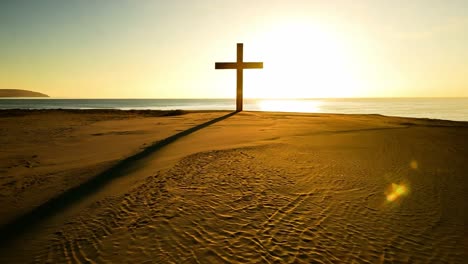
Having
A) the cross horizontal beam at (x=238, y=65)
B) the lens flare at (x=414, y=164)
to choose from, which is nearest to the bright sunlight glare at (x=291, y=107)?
the cross horizontal beam at (x=238, y=65)

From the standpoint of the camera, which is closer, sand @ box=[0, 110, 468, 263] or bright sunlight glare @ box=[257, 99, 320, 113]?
sand @ box=[0, 110, 468, 263]

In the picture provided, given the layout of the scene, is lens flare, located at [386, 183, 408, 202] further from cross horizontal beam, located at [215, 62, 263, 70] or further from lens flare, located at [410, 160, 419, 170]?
cross horizontal beam, located at [215, 62, 263, 70]

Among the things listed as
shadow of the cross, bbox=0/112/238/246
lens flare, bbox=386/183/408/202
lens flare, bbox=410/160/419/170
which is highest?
lens flare, bbox=410/160/419/170

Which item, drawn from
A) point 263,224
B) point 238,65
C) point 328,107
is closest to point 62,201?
point 263,224

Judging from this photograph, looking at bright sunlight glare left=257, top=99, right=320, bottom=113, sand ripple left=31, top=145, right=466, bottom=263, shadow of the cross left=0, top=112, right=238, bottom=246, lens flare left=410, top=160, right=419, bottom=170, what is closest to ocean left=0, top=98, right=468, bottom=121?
bright sunlight glare left=257, top=99, right=320, bottom=113

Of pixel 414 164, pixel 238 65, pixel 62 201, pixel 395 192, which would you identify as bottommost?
pixel 62 201

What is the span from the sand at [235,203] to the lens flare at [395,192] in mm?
21

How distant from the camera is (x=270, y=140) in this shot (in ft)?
30.2

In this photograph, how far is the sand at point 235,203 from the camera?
10.4 ft

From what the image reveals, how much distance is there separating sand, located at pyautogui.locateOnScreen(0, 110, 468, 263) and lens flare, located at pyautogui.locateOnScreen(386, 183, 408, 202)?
2cm

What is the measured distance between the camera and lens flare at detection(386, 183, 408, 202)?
460 cm

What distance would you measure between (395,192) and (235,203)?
124 inches

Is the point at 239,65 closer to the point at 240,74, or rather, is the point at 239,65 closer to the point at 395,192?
the point at 240,74

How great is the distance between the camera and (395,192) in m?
4.85
